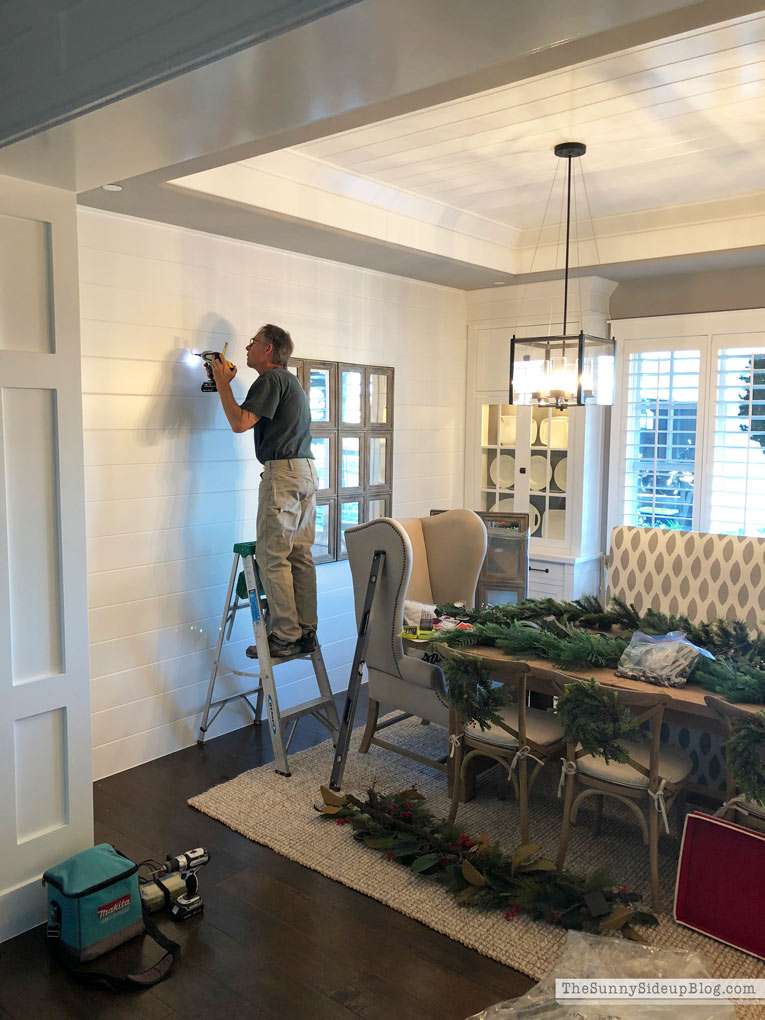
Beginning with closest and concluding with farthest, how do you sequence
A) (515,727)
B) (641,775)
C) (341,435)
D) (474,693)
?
(641,775) → (474,693) → (515,727) → (341,435)

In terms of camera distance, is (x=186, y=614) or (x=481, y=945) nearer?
(x=481, y=945)

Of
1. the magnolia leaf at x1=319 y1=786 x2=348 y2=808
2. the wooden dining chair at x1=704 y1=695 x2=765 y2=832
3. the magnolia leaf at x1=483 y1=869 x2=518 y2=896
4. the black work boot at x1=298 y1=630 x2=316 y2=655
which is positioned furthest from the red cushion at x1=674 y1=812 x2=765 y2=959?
the black work boot at x1=298 y1=630 x2=316 y2=655

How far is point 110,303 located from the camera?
368cm

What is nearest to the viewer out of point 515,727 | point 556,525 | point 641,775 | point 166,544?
point 641,775

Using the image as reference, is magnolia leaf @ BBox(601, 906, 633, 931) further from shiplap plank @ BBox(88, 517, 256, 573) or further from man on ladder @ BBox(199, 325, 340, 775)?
shiplap plank @ BBox(88, 517, 256, 573)

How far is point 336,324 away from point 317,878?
2.99 metres

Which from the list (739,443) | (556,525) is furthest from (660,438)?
(556,525)

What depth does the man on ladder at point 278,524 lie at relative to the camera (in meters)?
3.84

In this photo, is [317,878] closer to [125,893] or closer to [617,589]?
[125,893]

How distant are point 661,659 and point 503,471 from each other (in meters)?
2.91

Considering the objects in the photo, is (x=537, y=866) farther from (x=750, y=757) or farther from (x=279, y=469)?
(x=279, y=469)

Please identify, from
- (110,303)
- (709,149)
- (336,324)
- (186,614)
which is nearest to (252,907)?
(186,614)

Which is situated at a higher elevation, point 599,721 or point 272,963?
point 599,721

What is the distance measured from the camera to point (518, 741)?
3.07 meters
